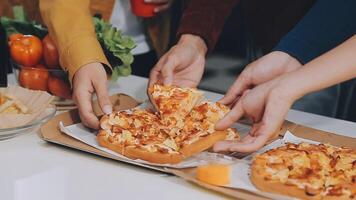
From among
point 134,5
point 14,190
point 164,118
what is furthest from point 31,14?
point 14,190

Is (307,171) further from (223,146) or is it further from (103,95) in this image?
(103,95)

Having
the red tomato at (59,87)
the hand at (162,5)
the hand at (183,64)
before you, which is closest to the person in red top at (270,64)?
the hand at (183,64)

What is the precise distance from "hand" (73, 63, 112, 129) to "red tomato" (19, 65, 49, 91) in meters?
0.17

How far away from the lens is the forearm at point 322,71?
1.28 meters

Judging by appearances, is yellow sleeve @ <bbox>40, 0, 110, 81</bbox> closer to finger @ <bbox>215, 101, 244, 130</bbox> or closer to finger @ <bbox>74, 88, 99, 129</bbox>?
finger @ <bbox>74, 88, 99, 129</bbox>

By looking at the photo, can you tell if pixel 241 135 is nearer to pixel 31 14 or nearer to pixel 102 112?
pixel 102 112

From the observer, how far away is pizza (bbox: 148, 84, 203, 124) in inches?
57.2

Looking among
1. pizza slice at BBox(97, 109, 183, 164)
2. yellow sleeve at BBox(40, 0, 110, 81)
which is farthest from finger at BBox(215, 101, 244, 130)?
yellow sleeve at BBox(40, 0, 110, 81)

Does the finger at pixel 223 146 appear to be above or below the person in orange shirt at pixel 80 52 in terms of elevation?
below

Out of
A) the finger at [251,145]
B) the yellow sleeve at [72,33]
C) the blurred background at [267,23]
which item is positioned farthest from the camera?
the blurred background at [267,23]

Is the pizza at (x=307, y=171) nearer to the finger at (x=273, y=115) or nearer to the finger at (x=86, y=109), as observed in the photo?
the finger at (x=273, y=115)

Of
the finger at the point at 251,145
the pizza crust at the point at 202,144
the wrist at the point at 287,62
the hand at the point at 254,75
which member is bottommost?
the pizza crust at the point at 202,144

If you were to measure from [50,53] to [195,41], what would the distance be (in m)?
0.39

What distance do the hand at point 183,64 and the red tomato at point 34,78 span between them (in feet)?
0.89
